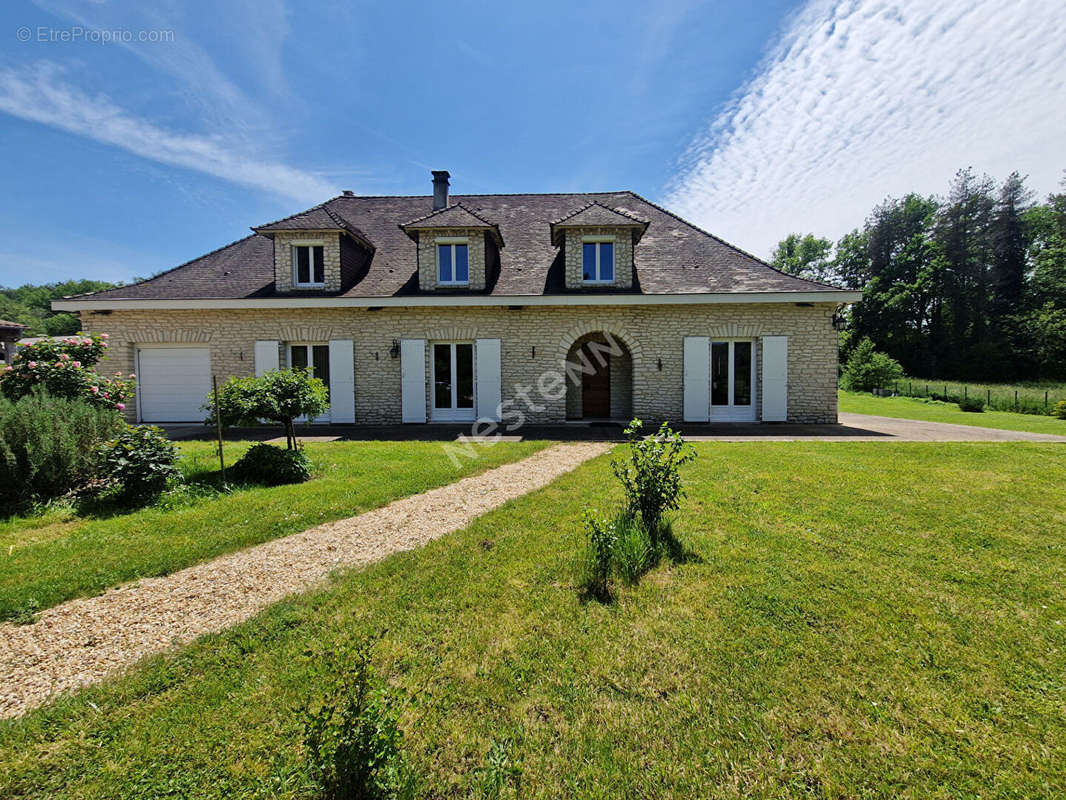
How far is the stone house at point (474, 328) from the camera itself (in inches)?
446

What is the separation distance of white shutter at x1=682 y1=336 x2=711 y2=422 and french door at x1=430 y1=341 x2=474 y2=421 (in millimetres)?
6002

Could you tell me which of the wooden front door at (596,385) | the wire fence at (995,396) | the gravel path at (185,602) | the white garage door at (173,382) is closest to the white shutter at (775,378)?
the wooden front door at (596,385)

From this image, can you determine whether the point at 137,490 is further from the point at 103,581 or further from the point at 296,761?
the point at 296,761

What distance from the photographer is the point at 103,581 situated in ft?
10.8

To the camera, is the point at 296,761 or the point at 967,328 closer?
the point at 296,761

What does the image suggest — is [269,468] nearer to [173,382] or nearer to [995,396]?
[173,382]

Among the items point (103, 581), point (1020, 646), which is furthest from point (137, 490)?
point (1020, 646)

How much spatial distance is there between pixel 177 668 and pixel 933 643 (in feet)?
14.5

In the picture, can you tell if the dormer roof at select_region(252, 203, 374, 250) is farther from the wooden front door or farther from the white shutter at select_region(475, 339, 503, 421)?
the wooden front door

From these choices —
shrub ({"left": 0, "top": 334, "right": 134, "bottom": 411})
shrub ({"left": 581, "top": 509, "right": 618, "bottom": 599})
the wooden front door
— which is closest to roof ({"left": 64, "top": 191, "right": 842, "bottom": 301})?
the wooden front door

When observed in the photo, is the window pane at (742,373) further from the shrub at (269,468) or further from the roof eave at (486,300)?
the shrub at (269,468)

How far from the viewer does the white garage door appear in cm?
1195

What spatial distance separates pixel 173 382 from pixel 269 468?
8.82 m

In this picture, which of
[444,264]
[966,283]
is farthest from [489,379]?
[966,283]
